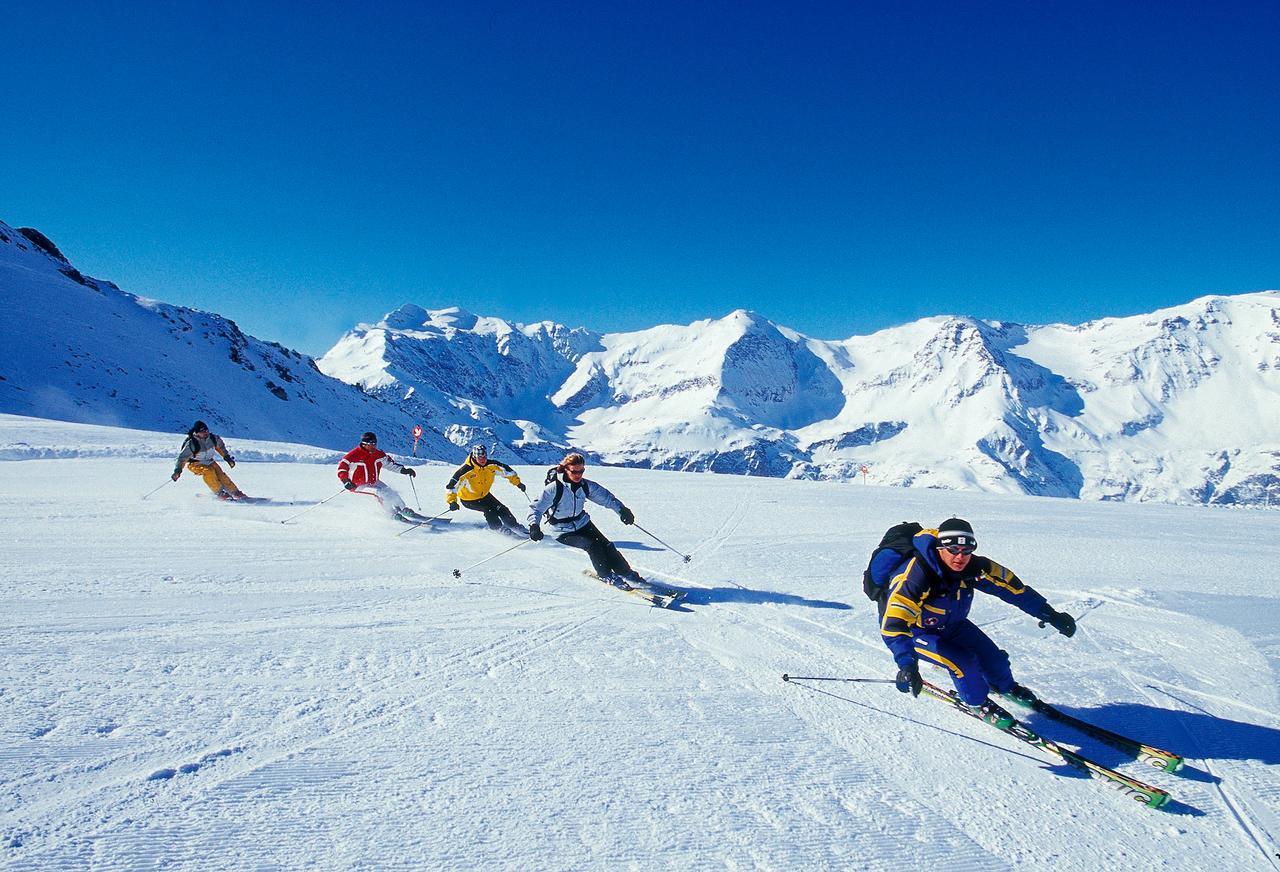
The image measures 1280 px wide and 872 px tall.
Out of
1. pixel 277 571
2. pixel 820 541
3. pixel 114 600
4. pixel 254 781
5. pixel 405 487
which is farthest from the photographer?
pixel 405 487

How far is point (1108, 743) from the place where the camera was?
14.0 ft

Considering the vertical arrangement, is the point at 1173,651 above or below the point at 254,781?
above

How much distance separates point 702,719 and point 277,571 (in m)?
5.77

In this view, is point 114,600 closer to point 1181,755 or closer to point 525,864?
point 525,864

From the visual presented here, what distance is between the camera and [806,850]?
3.07m

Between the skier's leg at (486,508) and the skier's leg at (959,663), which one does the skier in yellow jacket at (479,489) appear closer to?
the skier's leg at (486,508)

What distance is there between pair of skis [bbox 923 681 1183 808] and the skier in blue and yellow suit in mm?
138

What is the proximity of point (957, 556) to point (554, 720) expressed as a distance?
3153 millimetres

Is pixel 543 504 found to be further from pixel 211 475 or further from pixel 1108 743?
pixel 211 475

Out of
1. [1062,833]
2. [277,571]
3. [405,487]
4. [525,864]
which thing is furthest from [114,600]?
[405,487]

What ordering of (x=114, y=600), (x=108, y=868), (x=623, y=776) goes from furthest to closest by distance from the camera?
(x=114, y=600) < (x=623, y=776) < (x=108, y=868)

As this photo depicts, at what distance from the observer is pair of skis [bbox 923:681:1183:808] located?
3662 mm

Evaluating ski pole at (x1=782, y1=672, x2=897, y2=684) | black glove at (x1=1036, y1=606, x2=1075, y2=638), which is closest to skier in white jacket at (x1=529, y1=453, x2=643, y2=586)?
ski pole at (x1=782, y1=672, x2=897, y2=684)

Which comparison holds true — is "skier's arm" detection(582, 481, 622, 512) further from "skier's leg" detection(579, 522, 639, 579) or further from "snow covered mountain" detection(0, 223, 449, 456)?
"snow covered mountain" detection(0, 223, 449, 456)
